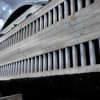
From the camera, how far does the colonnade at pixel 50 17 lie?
67.6ft

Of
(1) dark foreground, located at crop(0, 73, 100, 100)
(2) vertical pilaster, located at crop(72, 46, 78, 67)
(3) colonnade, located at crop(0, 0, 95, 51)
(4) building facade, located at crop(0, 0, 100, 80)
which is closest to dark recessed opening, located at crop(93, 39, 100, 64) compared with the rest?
(4) building facade, located at crop(0, 0, 100, 80)

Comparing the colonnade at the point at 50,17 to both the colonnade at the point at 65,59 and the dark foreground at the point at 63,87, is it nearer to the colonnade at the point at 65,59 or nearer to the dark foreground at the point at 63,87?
the colonnade at the point at 65,59

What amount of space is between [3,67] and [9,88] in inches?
804

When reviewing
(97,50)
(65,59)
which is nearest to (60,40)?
(65,59)

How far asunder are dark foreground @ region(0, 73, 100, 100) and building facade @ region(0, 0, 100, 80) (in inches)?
98.5

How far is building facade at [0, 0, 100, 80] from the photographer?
58.2 feet

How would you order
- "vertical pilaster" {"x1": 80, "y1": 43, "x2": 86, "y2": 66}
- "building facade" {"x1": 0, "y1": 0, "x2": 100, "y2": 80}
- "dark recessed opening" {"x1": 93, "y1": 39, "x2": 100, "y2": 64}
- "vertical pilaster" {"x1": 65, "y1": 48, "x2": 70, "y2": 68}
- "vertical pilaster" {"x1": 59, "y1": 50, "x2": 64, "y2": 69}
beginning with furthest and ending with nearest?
"vertical pilaster" {"x1": 59, "y1": 50, "x2": 64, "y2": 69}
"vertical pilaster" {"x1": 65, "y1": 48, "x2": 70, "y2": 68}
"vertical pilaster" {"x1": 80, "y1": 43, "x2": 86, "y2": 66}
"building facade" {"x1": 0, "y1": 0, "x2": 100, "y2": 80}
"dark recessed opening" {"x1": 93, "y1": 39, "x2": 100, "y2": 64}

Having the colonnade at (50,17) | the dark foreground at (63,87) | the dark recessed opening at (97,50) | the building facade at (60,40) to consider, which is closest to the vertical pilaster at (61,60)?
the building facade at (60,40)

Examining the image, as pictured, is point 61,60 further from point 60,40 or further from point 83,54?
point 83,54

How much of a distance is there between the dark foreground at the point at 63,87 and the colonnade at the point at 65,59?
9.18 ft

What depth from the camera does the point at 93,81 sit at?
13.3m

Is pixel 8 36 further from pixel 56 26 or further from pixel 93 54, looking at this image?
pixel 93 54

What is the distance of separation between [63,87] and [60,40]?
6.96 m

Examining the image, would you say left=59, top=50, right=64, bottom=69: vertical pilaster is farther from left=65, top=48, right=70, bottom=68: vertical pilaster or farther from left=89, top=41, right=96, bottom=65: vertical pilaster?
left=89, top=41, right=96, bottom=65: vertical pilaster
